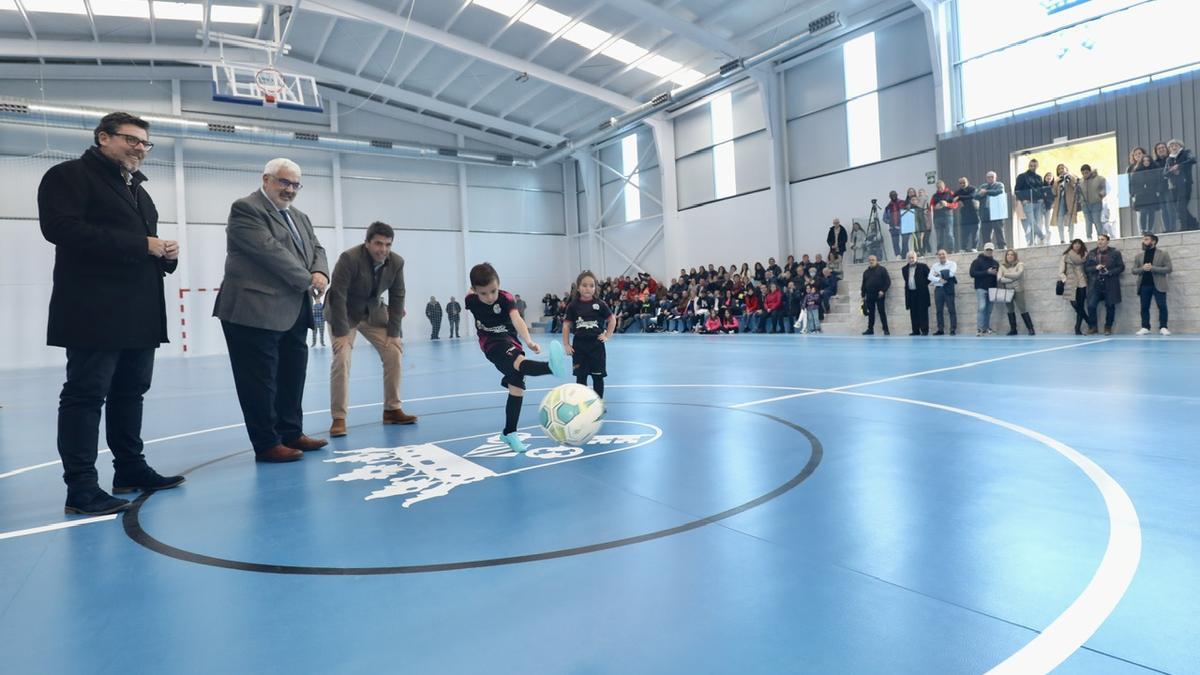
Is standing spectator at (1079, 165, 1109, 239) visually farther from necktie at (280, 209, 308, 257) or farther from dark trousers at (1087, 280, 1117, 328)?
necktie at (280, 209, 308, 257)

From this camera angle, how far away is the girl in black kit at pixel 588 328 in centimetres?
684

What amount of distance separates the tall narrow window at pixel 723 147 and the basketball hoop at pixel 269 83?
15708 millimetres

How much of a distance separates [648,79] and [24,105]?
20610 mm

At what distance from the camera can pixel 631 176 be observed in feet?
103

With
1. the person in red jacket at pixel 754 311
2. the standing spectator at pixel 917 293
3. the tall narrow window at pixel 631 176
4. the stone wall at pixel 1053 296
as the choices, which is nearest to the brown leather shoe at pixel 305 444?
the standing spectator at pixel 917 293

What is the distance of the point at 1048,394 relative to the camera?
6332 millimetres

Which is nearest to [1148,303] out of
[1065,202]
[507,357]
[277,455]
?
[1065,202]

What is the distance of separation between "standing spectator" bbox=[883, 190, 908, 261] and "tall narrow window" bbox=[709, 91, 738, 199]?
8729mm

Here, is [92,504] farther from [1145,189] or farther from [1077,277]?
[1145,189]

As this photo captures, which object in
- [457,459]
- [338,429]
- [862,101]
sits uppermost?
[862,101]

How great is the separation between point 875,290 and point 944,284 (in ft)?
5.67

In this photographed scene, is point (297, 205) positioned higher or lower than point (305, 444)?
higher

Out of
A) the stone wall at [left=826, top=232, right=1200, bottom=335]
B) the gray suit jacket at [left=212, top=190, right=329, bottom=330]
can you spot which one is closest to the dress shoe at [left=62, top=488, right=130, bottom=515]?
the gray suit jacket at [left=212, top=190, right=329, bottom=330]

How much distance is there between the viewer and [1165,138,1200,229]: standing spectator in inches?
511
